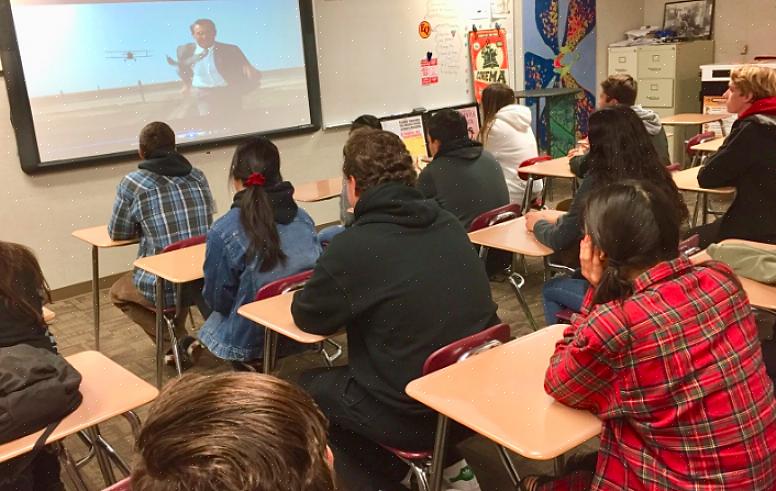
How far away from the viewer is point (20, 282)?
192 centimetres

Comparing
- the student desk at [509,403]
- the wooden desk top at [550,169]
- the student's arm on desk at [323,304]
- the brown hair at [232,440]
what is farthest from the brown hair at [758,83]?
the brown hair at [232,440]

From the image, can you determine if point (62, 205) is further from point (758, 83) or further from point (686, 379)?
point (686, 379)

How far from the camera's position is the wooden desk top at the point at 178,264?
279 centimetres

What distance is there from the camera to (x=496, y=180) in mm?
3699

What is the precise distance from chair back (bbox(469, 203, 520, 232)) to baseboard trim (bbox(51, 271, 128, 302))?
2729 millimetres

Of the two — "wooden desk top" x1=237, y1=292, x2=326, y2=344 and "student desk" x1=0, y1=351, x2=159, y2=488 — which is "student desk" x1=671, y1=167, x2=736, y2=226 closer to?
"wooden desk top" x1=237, y1=292, x2=326, y2=344

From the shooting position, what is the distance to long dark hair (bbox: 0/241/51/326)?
1.89 metres

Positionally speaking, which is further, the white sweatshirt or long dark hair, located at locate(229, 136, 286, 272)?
the white sweatshirt

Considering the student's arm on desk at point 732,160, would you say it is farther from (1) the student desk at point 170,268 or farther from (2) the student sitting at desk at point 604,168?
(1) the student desk at point 170,268

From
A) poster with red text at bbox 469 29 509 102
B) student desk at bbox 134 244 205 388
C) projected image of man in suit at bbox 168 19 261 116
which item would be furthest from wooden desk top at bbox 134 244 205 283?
poster with red text at bbox 469 29 509 102

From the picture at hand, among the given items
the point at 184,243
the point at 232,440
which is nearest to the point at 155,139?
the point at 184,243

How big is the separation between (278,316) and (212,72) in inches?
131

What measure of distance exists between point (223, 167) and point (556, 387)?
409 cm

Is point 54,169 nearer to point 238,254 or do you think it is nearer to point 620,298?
point 238,254
